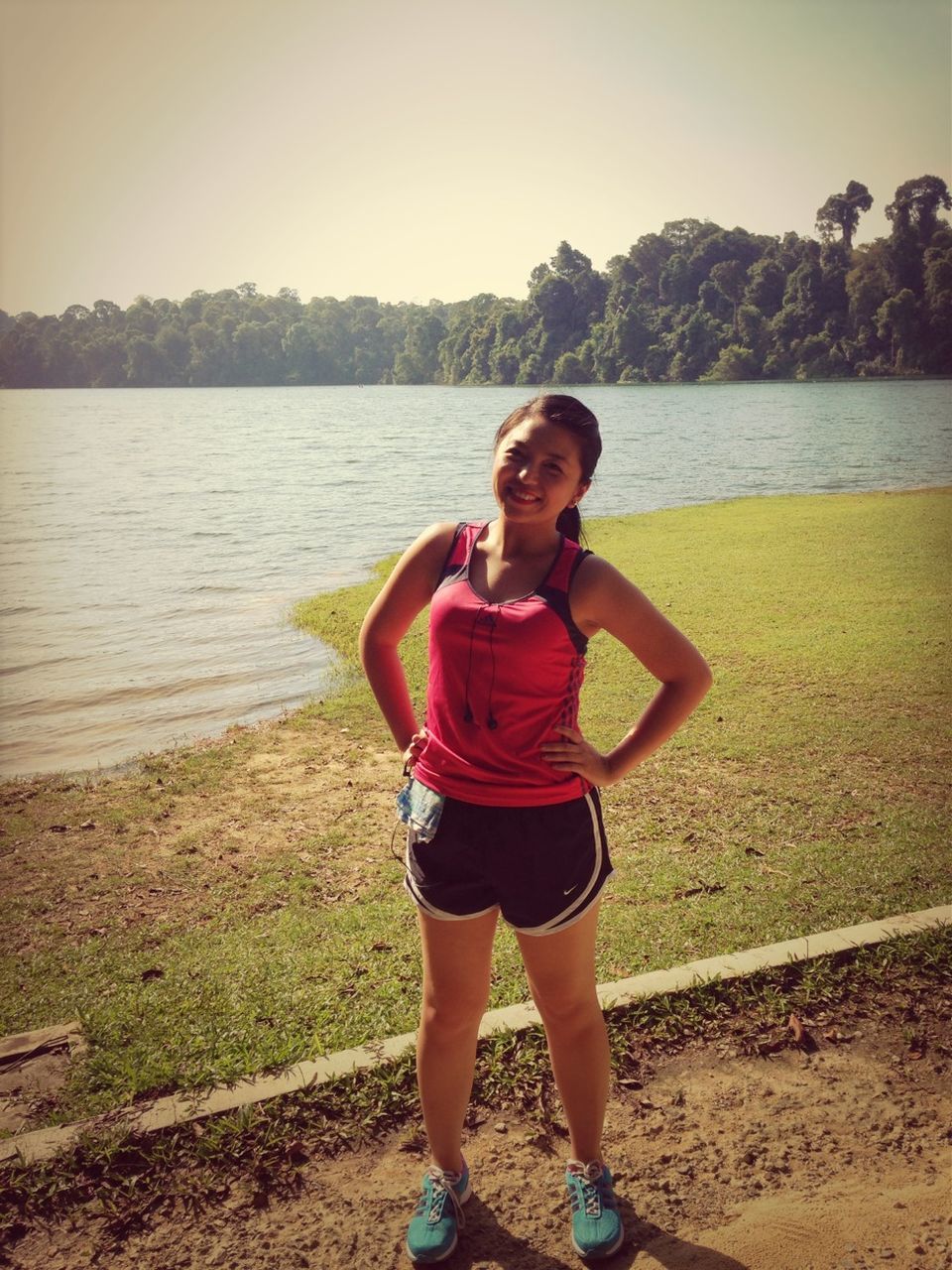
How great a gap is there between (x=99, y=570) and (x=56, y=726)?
10260 mm

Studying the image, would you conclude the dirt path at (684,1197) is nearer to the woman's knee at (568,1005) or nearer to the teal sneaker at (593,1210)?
the teal sneaker at (593,1210)

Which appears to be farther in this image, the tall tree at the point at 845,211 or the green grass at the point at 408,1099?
the tall tree at the point at 845,211

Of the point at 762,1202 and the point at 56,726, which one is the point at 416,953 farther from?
the point at 56,726

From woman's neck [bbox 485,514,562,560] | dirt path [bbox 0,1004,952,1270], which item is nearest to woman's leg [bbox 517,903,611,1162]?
dirt path [bbox 0,1004,952,1270]

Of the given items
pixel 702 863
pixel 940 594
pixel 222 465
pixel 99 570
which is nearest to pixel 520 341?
pixel 222 465

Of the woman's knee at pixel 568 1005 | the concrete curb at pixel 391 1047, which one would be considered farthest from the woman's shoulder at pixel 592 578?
the concrete curb at pixel 391 1047

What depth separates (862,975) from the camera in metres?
3.75

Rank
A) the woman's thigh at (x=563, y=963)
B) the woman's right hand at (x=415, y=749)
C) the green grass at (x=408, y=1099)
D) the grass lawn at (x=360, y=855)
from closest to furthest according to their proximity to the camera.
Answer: the woman's thigh at (x=563, y=963)
the woman's right hand at (x=415, y=749)
the green grass at (x=408, y=1099)
the grass lawn at (x=360, y=855)

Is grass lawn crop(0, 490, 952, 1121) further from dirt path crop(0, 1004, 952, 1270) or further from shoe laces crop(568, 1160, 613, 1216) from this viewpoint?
shoe laces crop(568, 1160, 613, 1216)

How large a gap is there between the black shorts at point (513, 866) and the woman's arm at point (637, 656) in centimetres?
15

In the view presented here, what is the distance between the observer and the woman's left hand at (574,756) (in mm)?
2266

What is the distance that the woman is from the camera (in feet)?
7.45

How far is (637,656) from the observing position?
228 centimetres


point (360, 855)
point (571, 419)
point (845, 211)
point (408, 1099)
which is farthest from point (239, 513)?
point (845, 211)
